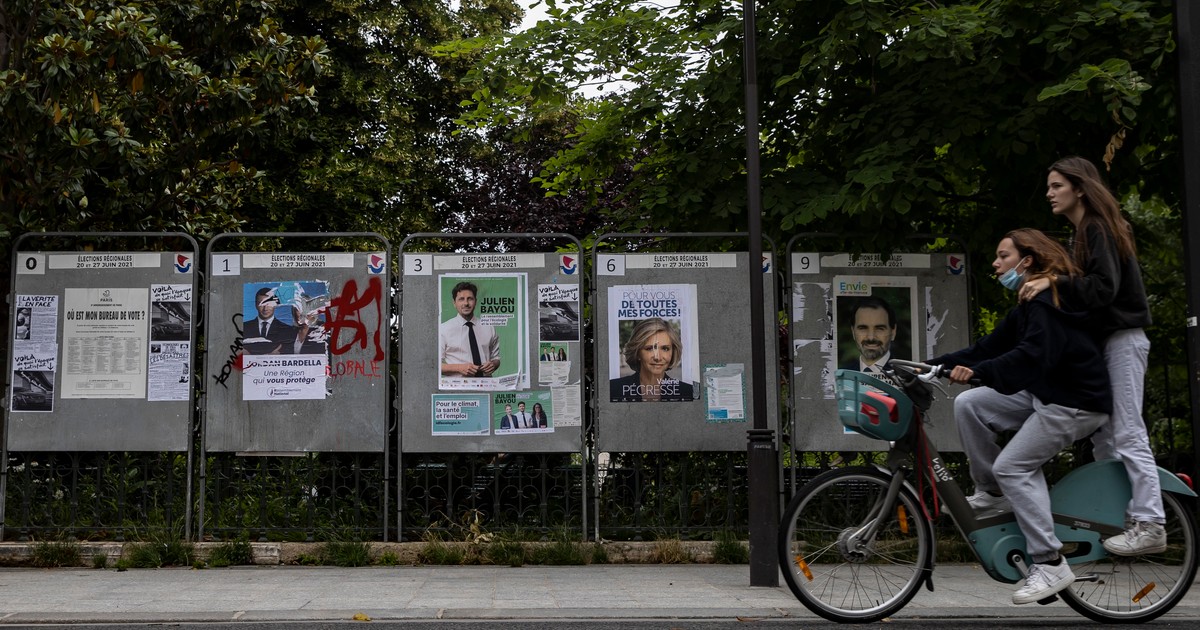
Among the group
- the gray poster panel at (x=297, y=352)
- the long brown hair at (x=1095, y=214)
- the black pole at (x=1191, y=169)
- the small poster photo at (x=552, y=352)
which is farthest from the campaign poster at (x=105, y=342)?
the black pole at (x=1191, y=169)

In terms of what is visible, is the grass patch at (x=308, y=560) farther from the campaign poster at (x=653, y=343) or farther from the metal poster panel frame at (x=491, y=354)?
the campaign poster at (x=653, y=343)

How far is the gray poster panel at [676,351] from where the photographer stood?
30.8ft

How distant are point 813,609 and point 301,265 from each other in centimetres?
558

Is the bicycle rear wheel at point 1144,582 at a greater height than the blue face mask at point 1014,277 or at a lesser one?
lesser

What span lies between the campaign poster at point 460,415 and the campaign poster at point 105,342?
2.38 meters

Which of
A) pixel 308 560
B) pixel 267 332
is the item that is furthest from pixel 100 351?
pixel 308 560

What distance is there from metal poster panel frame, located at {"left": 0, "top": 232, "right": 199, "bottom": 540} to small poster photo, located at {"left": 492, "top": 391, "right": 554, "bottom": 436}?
2.47 m

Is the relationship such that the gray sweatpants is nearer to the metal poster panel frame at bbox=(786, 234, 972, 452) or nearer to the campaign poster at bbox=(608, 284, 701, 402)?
the metal poster panel frame at bbox=(786, 234, 972, 452)

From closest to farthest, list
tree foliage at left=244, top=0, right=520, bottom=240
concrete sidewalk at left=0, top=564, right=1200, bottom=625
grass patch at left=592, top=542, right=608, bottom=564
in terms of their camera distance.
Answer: concrete sidewalk at left=0, top=564, right=1200, bottom=625 < grass patch at left=592, top=542, right=608, bottom=564 < tree foliage at left=244, top=0, right=520, bottom=240

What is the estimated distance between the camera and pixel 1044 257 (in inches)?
223

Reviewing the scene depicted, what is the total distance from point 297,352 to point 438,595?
10.0 ft

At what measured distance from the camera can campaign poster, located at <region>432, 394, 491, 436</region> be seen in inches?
369

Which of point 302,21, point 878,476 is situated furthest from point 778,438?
point 302,21

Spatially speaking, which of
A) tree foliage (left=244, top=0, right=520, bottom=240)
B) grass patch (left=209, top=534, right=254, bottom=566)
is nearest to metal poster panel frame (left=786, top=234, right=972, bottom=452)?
grass patch (left=209, top=534, right=254, bottom=566)
